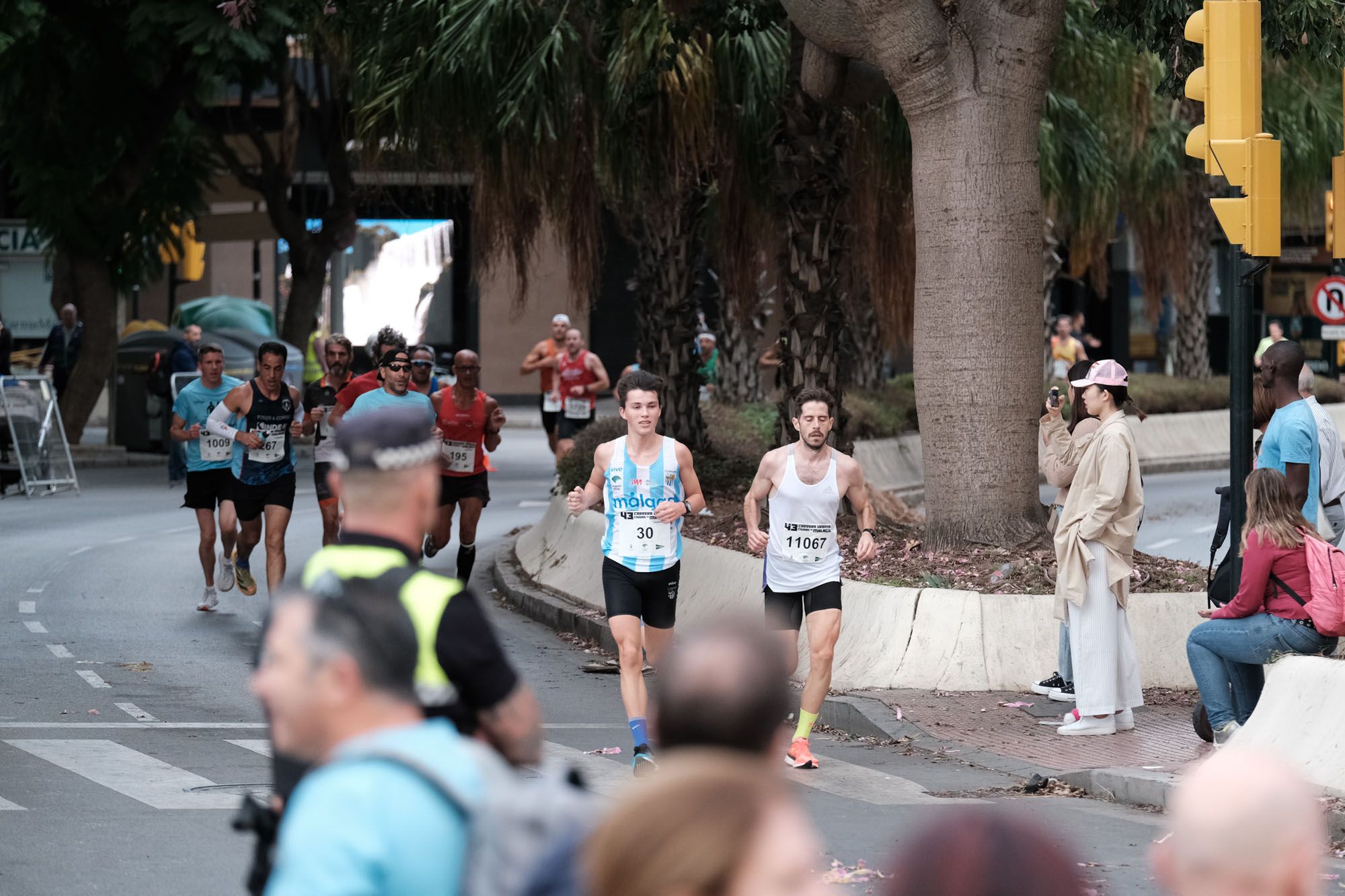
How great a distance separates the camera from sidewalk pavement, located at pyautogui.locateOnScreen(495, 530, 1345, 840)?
838 centimetres

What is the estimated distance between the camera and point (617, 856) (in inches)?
87.9

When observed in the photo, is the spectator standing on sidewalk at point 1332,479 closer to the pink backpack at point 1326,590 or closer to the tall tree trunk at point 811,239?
the pink backpack at point 1326,590

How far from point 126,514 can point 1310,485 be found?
46.3ft

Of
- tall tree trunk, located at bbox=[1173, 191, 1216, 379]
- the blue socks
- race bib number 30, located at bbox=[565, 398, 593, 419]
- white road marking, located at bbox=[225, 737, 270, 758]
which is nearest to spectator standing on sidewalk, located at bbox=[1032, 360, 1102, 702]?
the blue socks

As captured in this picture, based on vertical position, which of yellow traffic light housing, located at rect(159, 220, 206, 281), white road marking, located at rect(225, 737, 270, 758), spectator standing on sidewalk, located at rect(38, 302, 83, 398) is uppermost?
yellow traffic light housing, located at rect(159, 220, 206, 281)

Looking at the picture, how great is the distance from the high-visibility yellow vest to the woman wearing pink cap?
647 centimetres

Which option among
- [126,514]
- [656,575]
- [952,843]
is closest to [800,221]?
[656,575]

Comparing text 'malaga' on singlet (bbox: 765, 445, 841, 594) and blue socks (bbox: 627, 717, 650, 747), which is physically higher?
text 'malaga' on singlet (bbox: 765, 445, 841, 594)

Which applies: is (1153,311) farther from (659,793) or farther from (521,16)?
(659,793)

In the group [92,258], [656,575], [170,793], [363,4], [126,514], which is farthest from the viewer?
[92,258]

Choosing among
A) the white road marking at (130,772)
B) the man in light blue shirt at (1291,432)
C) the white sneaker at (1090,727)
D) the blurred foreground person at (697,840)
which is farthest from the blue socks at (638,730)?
the blurred foreground person at (697,840)

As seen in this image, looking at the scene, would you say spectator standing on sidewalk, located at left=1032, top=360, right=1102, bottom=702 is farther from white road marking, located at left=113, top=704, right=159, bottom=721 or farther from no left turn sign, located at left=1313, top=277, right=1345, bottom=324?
no left turn sign, located at left=1313, top=277, right=1345, bottom=324

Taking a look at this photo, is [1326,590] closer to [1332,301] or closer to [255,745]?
[255,745]

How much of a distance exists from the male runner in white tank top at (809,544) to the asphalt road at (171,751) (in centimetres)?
41
